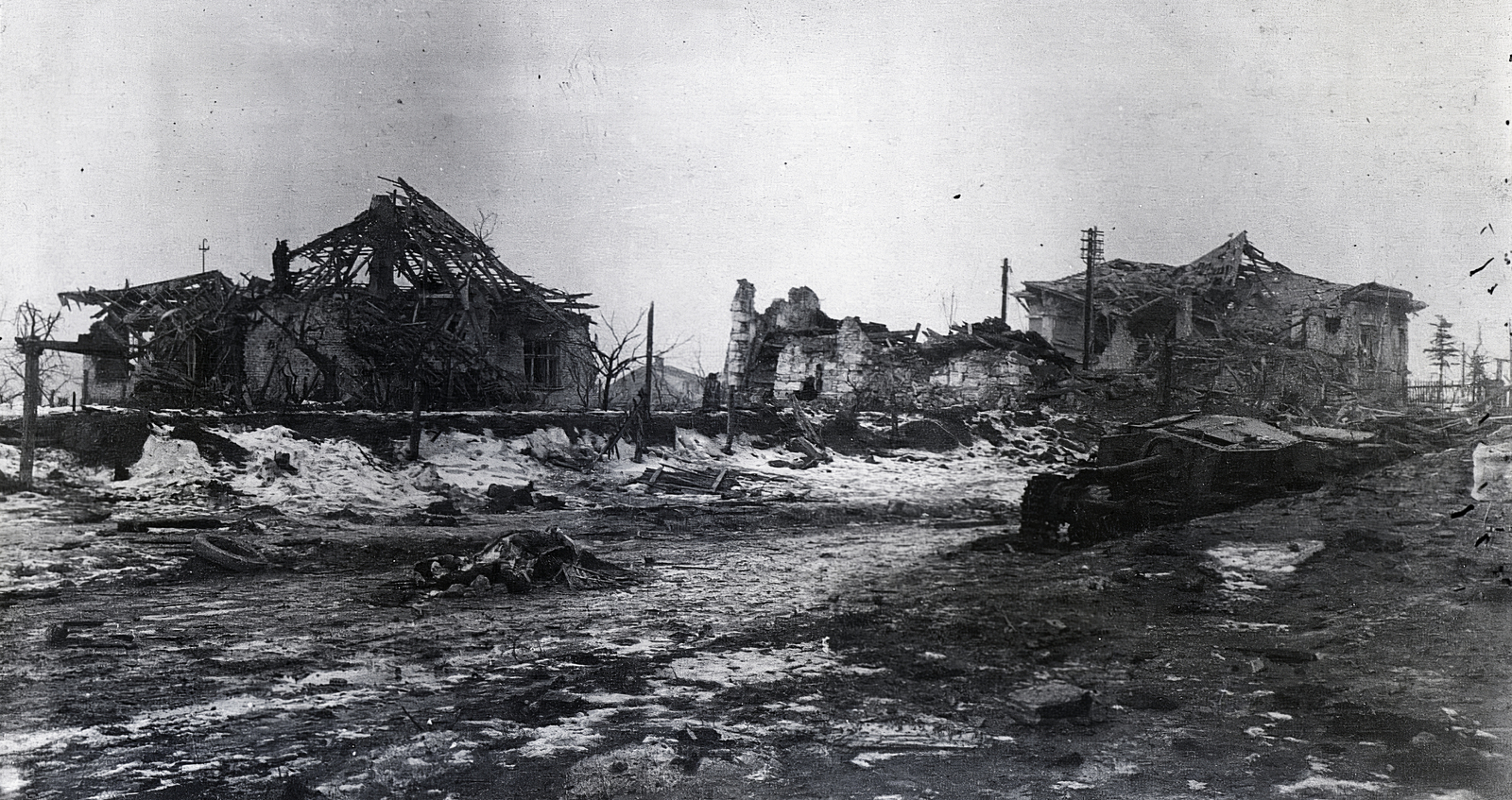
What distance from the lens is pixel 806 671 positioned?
4555 mm

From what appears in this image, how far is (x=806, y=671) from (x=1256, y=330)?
5513 mm

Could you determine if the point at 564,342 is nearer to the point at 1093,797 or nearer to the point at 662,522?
the point at 662,522

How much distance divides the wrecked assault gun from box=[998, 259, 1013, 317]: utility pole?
5.79 feet

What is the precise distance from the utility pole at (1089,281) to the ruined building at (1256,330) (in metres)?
0.14

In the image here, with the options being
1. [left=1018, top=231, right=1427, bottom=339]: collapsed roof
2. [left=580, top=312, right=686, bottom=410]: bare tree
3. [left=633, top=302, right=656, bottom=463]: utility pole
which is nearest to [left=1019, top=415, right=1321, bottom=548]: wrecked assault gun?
[left=1018, top=231, right=1427, bottom=339]: collapsed roof

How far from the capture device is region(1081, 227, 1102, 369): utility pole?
6.76m

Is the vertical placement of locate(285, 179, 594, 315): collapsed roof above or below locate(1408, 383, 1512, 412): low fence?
above

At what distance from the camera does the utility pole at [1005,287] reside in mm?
7398

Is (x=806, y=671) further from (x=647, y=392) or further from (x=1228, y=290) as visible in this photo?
(x=1228, y=290)

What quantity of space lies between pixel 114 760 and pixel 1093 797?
4.01 m

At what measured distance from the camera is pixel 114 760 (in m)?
3.41

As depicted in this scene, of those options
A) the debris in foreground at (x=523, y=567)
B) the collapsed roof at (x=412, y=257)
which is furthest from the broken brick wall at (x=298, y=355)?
the debris in foreground at (x=523, y=567)

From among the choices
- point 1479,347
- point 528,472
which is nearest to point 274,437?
point 528,472

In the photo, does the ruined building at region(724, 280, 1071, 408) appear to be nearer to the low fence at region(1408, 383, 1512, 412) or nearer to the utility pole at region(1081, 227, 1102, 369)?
the utility pole at region(1081, 227, 1102, 369)
